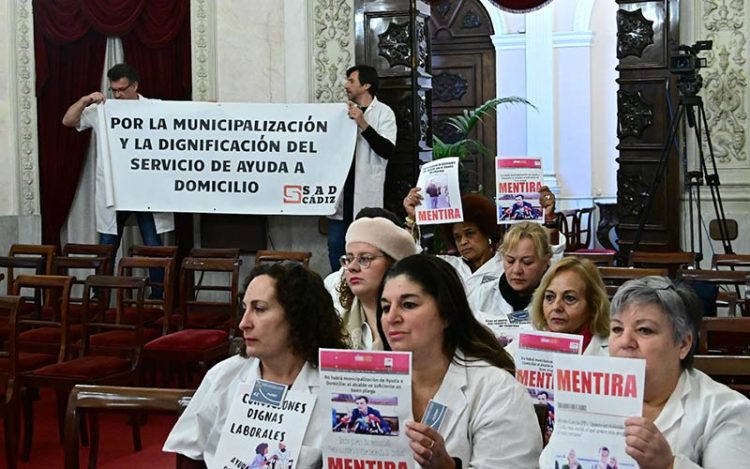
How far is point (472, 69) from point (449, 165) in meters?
7.69

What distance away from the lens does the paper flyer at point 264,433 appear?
280cm

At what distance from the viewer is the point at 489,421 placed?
8.75ft

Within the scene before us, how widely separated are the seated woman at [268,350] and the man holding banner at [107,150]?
553cm

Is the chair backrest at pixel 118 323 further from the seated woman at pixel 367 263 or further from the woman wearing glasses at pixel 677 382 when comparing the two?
the woman wearing glasses at pixel 677 382

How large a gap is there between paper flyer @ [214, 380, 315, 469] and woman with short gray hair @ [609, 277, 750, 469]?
0.79 m

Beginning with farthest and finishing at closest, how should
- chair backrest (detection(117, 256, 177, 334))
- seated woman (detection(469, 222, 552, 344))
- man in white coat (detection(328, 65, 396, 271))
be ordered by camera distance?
man in white coat (detection(328, 65, 396, 271)) < chair backrest (detection(117, 256, 177, 334)) < seated woman (detection(469, 222, 552, 344))

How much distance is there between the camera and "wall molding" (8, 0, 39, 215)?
9.47 m

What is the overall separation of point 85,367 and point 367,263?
2.15 meters

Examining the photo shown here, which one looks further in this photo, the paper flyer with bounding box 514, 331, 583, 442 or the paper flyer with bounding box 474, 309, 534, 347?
the paper flyer with bounding box 474, 309, 534, 347

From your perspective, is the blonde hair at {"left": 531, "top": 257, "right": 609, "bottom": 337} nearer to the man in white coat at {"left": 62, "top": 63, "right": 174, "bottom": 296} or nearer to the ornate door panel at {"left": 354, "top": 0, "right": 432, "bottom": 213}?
Answer: the ornate door panel at {"left": 354, "top": 0, "right": 432, "bottom": 213}

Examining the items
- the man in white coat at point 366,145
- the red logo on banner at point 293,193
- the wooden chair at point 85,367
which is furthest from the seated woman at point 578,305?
the red logo on banner at point 293,193

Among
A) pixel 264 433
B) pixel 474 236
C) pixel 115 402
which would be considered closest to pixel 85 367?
pixel 474 236

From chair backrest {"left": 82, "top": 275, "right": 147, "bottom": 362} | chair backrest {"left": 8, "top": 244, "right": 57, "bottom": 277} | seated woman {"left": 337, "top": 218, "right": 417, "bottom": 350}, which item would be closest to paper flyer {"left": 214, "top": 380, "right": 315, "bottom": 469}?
seated woman {"left": 337, "top": 218, "right": 417, "bottom": 350}

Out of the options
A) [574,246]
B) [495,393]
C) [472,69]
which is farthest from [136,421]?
[472,69]
